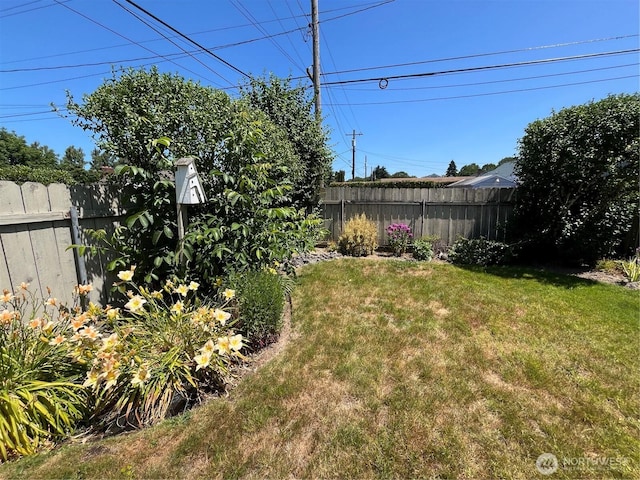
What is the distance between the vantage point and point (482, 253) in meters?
5.79

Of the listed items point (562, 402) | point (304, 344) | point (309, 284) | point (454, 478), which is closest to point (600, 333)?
point (562, 402)

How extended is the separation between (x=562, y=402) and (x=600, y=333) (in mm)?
1541

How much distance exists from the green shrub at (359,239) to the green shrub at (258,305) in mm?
3805

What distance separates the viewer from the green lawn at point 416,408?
1633mm

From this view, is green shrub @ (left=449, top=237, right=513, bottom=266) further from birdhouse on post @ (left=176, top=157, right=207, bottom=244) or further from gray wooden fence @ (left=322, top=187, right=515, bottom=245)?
birdhouse on post @ (left=176, top=157, right=207, bottom=244)

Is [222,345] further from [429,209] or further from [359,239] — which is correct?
[429,209]

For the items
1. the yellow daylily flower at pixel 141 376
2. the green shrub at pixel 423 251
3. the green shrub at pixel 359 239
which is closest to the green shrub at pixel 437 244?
the green shrub at pixel 423 251

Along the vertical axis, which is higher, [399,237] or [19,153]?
[19,153]

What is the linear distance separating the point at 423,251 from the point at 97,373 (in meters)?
5.62

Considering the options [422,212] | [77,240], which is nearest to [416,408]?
[77,240]

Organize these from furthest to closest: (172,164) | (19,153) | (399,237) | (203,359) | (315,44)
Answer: (19,153)
(315,44)
(399,237)
(172,164)
(203,359)

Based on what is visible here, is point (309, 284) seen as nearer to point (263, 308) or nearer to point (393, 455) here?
point (263, 308)

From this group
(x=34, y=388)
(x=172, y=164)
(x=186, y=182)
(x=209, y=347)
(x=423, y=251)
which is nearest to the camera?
(x=34, y=388)

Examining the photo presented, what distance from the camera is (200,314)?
228cm
